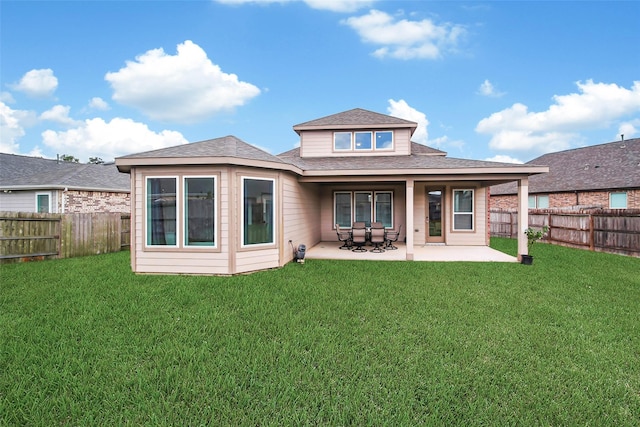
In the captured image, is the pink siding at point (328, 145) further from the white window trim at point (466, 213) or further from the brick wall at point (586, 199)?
the brick wall at point (586, 199)

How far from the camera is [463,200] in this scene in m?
12.4

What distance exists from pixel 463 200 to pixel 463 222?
0.86 m

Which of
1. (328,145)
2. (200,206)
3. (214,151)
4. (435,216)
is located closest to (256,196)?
(200,206)

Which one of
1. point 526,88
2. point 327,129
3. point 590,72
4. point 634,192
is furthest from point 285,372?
point 634,192

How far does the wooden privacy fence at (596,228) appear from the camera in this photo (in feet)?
33.9

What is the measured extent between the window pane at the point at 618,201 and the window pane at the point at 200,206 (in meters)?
20.8

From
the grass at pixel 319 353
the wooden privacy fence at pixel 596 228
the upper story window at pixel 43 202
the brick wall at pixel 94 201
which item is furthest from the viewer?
the brick wall at pixel 94 201

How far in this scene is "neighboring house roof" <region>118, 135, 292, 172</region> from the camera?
6.99 metres

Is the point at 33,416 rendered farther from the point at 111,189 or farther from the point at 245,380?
the point at 111,189

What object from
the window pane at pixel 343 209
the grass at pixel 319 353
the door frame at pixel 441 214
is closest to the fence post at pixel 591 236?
the door frame at pixel 441 214

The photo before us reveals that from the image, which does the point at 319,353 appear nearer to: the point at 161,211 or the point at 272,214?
the point at 272,214

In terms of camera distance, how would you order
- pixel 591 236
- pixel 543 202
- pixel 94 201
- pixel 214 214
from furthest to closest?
pixel 543 202 < pixel 94 201 < pixel 591 236 < pixel 214 214

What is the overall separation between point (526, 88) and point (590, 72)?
11.2ft

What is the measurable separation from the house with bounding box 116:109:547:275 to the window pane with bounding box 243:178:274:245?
0.9 inches
